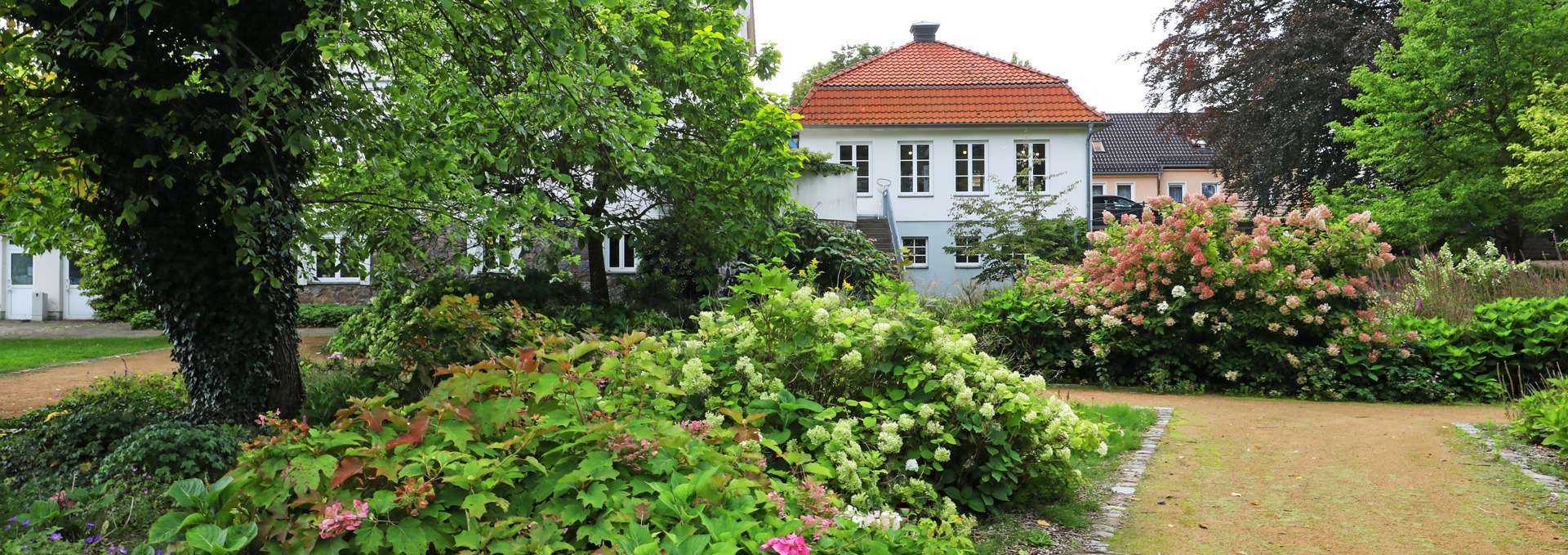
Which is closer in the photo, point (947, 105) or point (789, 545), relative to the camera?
point (789, 545)

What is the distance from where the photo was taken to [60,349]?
14.7 meters

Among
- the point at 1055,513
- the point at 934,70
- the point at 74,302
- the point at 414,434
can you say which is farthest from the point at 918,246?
the point at 414,434

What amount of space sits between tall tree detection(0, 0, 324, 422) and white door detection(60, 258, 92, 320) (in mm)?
21204

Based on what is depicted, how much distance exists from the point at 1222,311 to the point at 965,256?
42.1 feet

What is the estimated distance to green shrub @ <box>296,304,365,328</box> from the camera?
1900 cm

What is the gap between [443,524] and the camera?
2.59 meters

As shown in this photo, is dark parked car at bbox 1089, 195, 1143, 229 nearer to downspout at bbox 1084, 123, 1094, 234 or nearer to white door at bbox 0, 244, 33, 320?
downspout at bbox 1084, 123, 1094, 234

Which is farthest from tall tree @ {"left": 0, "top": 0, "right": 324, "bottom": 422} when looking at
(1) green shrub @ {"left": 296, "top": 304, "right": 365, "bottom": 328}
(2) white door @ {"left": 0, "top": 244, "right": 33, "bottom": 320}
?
(2) white door @ {"left": 0, "top": 244, "right": 33, "bottom": 320}

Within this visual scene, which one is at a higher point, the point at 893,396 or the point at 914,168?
the point at 914,168

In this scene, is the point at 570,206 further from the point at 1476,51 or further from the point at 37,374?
the point at 1476,51

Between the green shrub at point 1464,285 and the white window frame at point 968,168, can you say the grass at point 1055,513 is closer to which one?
the green shrub at point 1464,285

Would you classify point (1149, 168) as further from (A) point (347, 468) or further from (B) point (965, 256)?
(A) point (347, 468)

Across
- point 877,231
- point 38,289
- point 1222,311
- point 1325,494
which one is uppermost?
point 877,231

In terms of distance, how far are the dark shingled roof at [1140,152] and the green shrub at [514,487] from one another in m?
41.2
